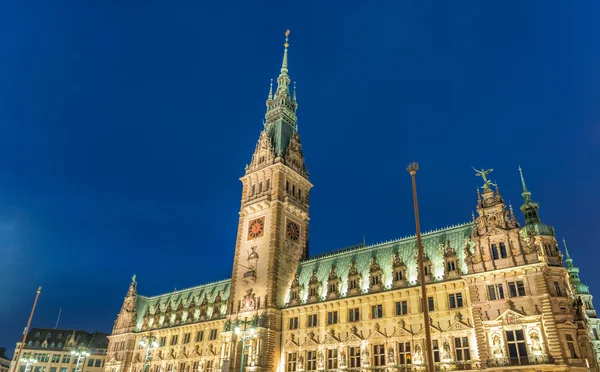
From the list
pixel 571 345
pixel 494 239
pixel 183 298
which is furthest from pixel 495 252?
pixel 183 298

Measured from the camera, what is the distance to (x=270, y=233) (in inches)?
3007

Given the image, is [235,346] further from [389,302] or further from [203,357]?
[389,302]

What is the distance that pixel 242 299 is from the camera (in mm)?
74062

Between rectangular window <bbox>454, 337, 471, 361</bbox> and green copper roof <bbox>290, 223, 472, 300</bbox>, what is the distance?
8291 millimetres

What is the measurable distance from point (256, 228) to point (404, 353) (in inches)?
1318

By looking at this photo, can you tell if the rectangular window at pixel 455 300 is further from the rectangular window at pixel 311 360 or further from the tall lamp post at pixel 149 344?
the tall lamp post at pixel 149 344

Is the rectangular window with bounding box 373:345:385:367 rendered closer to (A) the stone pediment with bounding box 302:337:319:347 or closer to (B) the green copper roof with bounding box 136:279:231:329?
(A) the stone pediment with bounding box 302:337:319:347


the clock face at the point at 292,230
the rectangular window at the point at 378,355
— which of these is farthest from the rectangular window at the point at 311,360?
the clock face at the point at 292,230

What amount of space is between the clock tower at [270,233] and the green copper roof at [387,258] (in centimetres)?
405

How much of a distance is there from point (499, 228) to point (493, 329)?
1158cm

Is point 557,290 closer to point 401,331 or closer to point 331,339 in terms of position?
point 401,331

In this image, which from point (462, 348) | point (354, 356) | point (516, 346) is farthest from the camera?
point (354, 356)

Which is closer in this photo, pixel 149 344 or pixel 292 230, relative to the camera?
pixel 149 344

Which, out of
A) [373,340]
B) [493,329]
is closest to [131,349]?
[373,340]
